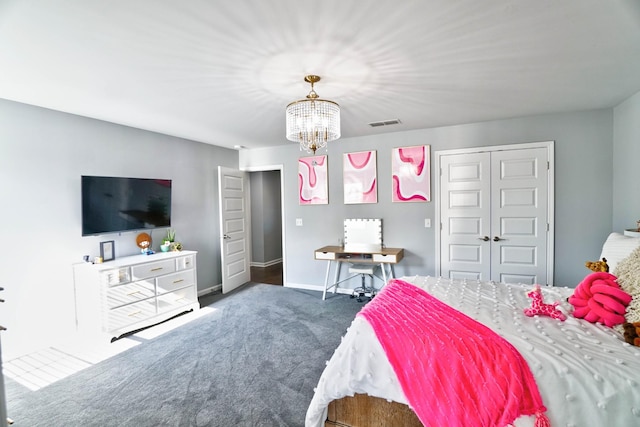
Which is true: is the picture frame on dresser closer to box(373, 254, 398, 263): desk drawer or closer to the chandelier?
the chandelier

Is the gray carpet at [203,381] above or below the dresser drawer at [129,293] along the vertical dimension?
below

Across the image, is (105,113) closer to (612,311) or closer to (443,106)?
(443,106)

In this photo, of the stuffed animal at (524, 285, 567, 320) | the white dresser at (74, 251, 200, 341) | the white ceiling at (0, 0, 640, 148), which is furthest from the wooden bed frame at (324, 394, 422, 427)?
the white dresser at (74, 251, 200, 341)

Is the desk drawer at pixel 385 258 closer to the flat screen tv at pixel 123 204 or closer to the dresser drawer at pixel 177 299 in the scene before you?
the dresser drawer at pixel 177 299

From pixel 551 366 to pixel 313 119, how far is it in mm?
2052

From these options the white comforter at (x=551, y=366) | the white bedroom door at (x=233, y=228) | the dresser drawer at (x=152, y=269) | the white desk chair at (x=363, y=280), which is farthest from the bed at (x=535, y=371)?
the white bedroom door at (x=233, y=228)

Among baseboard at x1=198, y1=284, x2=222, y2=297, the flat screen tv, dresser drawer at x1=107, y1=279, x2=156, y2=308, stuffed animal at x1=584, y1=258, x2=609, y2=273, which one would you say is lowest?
baseboard at x1=198, y1=284, x2=222, y2=297

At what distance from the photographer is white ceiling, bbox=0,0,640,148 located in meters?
1.59

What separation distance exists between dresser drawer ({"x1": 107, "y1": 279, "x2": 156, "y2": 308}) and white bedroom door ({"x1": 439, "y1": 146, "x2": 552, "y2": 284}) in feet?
12.1

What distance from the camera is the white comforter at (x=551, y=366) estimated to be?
Answer: 1254mm

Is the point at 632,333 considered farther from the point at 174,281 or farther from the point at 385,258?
the point at 174,281

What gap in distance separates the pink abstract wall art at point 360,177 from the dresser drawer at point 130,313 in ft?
9.58

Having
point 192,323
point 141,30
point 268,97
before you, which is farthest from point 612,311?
point 192,323

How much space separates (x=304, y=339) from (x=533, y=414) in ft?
7.19
